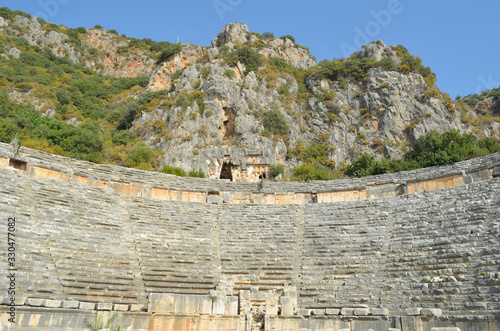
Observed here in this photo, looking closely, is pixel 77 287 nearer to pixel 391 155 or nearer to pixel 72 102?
pixel 391 155

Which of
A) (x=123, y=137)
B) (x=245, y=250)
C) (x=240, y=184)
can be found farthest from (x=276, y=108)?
(x=245, y=250)

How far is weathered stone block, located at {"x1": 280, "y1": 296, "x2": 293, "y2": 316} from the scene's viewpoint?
35.5ft

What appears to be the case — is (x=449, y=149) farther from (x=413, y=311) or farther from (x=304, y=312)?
(x=304, y=312)

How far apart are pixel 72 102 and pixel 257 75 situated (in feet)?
60.9

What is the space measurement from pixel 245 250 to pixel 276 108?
24781 mm

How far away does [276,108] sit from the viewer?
37.7 metres

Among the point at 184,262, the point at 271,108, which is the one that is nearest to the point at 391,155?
the point at 271,108

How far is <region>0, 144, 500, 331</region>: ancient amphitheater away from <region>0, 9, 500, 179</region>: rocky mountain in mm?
12928

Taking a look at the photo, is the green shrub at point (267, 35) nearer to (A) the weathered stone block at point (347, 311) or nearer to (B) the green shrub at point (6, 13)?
(B) the green shrub at point (6, 13)

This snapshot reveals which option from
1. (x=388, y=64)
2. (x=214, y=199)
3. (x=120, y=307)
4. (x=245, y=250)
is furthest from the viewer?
(x=388, y=64)

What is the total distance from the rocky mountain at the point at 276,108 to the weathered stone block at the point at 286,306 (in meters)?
20.1

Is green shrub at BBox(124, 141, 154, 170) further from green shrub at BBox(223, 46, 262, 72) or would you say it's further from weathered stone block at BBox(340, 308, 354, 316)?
weathered stone block at BBox(340, 308, 354, 316)

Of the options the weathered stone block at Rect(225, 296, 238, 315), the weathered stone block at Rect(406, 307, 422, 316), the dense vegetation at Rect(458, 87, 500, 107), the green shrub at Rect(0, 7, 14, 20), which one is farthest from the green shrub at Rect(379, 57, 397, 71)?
the green shrub at Rect(0, 7, 14, 20)

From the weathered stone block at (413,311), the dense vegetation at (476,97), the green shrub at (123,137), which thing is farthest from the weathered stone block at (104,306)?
the dense vegetation at (476,97)
